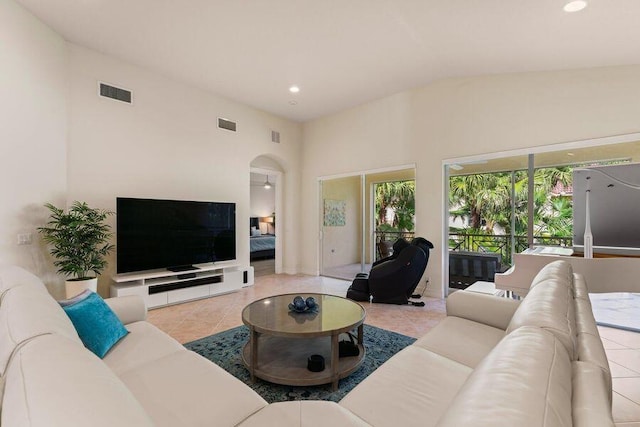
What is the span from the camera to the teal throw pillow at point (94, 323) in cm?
166

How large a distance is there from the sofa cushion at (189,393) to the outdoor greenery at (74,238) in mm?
2533

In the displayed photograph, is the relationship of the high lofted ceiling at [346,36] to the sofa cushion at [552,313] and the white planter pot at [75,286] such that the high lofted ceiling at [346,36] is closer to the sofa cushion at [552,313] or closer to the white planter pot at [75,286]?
the sofa cushion at [552,313]

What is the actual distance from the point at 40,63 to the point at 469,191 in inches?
228

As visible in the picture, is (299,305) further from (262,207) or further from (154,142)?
(262,207)

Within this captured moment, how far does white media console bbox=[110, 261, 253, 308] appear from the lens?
12.8 feet

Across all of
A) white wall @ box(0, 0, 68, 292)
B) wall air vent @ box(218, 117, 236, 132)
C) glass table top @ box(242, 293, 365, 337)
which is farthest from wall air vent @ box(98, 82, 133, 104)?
glass table top @ box(242, 293, 365, 337)

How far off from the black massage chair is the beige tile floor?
0.50 ft

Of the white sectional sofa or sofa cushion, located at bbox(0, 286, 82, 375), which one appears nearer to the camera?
the white sectional sofa

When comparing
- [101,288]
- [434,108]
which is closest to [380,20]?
[434,108]

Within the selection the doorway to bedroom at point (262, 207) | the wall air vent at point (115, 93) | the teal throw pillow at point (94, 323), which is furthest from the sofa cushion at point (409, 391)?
the doorway to bedroom at point (262, 207)

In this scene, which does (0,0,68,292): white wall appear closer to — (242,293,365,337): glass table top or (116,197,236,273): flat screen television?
(116,197,236,273): flat screen television

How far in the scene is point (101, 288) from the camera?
3975 millimetres

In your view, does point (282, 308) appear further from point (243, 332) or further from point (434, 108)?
point (434, 108)

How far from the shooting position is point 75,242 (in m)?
3.33
